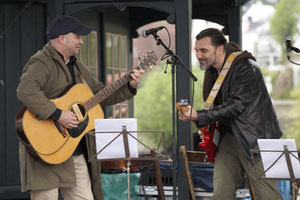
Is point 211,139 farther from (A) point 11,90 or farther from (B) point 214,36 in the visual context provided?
(A) point 11,90

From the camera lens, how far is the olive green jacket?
4602 millimetres

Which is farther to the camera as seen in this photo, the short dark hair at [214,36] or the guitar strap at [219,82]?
the short dark hair at [214,36]

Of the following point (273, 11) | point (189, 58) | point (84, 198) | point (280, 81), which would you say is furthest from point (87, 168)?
point (273, 11)

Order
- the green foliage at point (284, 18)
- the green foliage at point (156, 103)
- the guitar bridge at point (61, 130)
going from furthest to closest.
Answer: the green foliage at point (284, 18) → the green foliage at point (156, 103) → the guitar bridge at point (61, 130)

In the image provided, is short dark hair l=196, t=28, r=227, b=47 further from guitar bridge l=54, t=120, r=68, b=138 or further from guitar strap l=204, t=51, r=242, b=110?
guitar bridge l=54, t=120, r=68, b=138

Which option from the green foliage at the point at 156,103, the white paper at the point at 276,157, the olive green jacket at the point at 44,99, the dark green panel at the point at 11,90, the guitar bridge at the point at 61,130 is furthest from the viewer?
the green foliage at the point at 156,103

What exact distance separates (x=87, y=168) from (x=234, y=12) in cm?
405

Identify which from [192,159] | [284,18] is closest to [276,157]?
[192,159]

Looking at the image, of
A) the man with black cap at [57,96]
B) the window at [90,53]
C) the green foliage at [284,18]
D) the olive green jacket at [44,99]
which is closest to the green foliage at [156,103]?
the window at [90,53]

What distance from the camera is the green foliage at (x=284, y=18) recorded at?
212ft

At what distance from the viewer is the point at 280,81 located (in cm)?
6159

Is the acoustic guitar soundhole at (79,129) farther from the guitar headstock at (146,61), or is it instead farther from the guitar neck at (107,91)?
the guitar headstock at (146,61)

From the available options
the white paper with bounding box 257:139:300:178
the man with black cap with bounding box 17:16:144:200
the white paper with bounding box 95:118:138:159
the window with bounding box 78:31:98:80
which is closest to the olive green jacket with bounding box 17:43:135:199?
the man with black cap with bounding box 17:16:144:200

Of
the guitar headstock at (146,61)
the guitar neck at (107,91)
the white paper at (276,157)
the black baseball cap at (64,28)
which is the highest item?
the black baseball cap at (64,28)
